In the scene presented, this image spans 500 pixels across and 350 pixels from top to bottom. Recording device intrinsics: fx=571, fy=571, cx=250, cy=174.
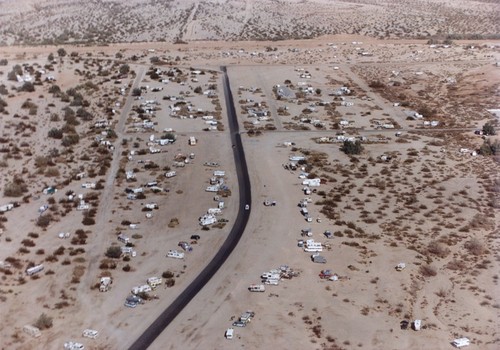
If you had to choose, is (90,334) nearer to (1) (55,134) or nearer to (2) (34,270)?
(2) (34,270)

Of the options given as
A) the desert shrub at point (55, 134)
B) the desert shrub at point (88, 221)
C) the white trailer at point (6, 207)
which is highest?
the desert shrub at point (55, 134)

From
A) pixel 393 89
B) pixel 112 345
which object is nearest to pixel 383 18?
pixel 393 89

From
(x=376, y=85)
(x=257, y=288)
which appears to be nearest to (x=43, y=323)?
(x=257, y=288)

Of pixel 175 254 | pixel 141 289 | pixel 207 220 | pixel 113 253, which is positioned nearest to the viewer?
pixel 141 289

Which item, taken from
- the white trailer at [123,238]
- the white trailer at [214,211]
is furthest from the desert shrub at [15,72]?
the white trailer at [214,211]

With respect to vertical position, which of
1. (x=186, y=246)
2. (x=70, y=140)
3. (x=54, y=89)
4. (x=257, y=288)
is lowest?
(x=257, y=288)

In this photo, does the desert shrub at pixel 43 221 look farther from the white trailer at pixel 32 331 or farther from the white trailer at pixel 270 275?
the white trailer at pixel 270 275

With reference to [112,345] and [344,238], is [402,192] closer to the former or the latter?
[344,238]
